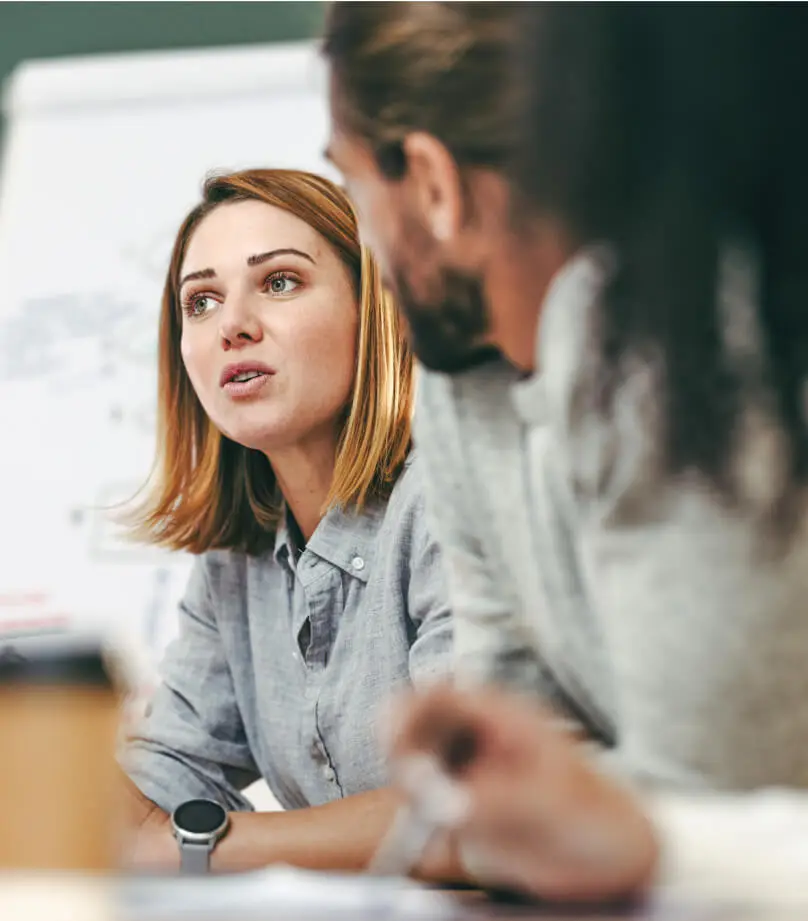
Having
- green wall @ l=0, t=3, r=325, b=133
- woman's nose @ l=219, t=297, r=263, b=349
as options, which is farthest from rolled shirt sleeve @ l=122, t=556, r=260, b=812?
green wall @ l=0, t=3, r=325, b=133

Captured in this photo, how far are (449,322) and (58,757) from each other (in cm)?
A: 53

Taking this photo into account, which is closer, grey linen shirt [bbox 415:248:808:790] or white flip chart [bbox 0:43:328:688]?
grey linen shirt [bbox 415:248:808:790]

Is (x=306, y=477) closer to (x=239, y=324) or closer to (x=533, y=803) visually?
(x=239, y=324)

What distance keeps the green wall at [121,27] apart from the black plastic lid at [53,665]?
22.9 inches

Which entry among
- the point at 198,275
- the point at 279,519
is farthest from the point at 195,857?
the point at 198,275

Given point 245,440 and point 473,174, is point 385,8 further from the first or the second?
point 245,440

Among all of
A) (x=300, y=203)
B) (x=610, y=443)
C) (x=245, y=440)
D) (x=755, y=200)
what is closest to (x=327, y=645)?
(x=245, y=440)

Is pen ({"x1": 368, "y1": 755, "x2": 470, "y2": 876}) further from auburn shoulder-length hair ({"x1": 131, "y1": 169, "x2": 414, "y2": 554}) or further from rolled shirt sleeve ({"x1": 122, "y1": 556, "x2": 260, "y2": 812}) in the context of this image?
auburn shoulder-length hair ({"x1": 131, "y1": 169, "x2": 414, "y2": 554})

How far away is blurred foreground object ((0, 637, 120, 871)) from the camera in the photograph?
3.08 feet

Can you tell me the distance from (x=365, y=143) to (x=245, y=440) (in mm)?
296

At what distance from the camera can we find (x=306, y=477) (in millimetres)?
997

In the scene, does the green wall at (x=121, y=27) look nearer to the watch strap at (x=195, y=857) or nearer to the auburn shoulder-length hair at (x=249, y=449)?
the auburn shoulder-length hair at (x=249, y=449)

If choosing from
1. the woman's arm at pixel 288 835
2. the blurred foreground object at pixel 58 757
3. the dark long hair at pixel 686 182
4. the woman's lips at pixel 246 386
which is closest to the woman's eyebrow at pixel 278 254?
the woman's lips at pixel 246 386

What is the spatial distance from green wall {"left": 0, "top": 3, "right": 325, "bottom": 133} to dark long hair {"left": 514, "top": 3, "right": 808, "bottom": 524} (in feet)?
0.97
